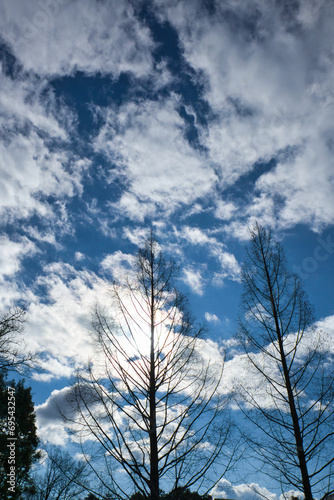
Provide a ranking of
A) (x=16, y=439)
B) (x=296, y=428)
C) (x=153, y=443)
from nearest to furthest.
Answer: (x=153, y=443), (x=296, y=428), (x=16, y=439)

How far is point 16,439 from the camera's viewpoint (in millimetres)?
18312

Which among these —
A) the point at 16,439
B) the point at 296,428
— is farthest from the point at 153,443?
the point at 16,439

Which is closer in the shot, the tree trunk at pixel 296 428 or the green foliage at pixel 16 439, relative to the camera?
the tree trunk at pixel 296 428

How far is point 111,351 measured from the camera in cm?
586

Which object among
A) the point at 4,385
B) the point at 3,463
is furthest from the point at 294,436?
the point at 3,463

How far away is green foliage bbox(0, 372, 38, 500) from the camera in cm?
1577

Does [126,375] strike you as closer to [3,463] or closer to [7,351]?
[7,351]

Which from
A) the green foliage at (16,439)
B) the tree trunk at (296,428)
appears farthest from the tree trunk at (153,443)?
the green foliage at (16,439)

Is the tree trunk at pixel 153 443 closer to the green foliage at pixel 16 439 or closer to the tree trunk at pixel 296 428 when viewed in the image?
the tree trunk at pixel 296 428

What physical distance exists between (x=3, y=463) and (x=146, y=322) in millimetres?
17461

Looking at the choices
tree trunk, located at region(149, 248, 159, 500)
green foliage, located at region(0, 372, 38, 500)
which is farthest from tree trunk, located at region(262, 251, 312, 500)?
green foliage, located at region(0, 372, 38, 500)

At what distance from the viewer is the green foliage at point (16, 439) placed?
15.8 metres

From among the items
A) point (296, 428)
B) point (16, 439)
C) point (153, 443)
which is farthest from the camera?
point (16, 439)

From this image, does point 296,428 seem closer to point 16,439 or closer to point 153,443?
point 153,443
